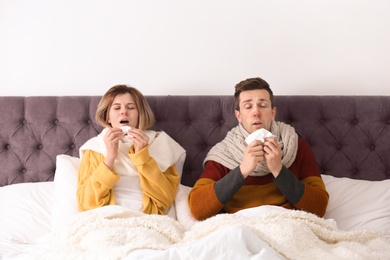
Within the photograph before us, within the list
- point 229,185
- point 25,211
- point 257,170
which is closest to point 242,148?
point 257,170

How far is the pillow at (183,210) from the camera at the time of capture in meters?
2.29

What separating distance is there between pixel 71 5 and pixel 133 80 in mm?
563

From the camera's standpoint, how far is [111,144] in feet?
7.56

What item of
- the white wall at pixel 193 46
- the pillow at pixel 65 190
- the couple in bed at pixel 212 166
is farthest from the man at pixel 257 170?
the white wall at pixel 193 46

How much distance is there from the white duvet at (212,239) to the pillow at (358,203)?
241 mm

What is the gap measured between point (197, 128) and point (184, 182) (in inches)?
11.6

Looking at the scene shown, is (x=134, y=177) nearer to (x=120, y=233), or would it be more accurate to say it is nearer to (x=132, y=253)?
(x=120, y=233)

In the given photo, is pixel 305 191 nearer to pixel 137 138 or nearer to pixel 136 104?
pixel 137 138

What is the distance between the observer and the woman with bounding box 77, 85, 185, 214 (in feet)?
7.56

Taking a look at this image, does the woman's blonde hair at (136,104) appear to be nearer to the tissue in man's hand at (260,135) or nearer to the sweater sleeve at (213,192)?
the sweater sleeve at (213,192)

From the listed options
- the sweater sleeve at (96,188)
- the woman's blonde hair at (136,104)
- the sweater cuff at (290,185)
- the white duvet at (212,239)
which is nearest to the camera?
the white duvet at (212,239)

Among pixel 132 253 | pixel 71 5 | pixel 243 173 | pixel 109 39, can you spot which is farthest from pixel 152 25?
pixel 132 253

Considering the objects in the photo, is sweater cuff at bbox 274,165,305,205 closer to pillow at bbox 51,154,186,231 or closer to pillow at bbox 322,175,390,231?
pillow at bbox 322,175,390,231

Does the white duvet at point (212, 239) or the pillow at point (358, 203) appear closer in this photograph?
the white duvet at point (212, 239)
